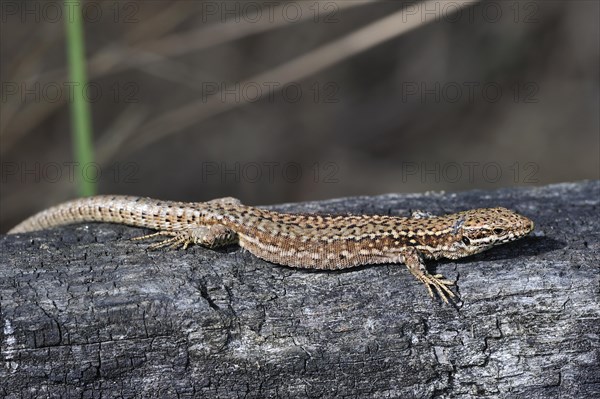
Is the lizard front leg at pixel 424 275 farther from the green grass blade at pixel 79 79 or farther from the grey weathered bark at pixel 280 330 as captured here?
the green grass blade at pixel 79 79

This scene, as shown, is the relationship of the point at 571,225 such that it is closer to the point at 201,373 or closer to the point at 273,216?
the point at 273,216

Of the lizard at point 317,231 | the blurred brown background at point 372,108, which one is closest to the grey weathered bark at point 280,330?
the lizard at point 317,231

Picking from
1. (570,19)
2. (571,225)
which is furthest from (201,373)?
(570,19)

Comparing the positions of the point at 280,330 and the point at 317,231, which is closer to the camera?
the point at 280,330

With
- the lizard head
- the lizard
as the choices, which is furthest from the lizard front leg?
the lizard head

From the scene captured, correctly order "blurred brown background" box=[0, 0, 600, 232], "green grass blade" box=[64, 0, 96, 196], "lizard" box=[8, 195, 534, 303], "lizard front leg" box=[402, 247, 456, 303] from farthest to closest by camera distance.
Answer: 1. "blurred brown background" box=[0, 0, 600, 232]
2. "green grass blade" box=[64, 0, 96, 196]
3. "lizard" box=[8, 195, 534, 303]
4. "lizard front leg" box=[402, 247, 456, 303]

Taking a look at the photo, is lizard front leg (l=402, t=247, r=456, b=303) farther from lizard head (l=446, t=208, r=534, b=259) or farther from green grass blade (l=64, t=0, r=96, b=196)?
green grass blade (l=64, t=0, r=96, b=196)

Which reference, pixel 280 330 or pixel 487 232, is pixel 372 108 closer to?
pixel 487 232

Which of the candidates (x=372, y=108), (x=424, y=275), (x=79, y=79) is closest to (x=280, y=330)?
(x=424, y=275)
